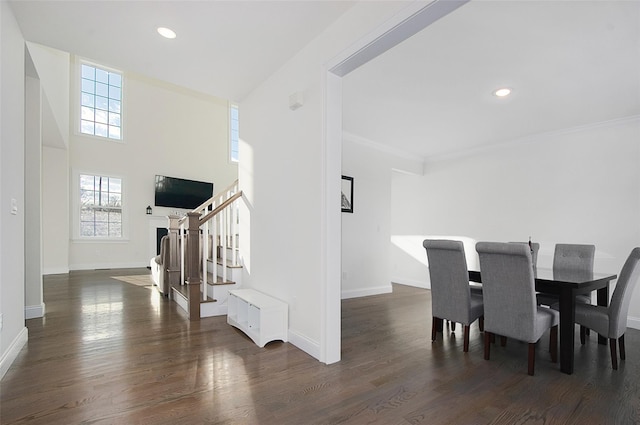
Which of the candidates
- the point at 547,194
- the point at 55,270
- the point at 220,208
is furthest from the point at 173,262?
the point at 547,194

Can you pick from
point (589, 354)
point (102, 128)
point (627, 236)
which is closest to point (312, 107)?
point (589, 354)

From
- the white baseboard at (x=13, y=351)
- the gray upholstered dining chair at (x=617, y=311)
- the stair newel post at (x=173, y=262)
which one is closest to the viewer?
the white baseboard at (x=13, y=351)

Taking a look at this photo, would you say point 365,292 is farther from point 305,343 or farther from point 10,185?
point 10,185

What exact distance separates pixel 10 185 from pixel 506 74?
4317mm

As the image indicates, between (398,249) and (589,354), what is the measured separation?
13.1 ft

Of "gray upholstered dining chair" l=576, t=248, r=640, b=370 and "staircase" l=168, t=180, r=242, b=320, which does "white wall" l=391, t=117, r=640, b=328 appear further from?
"staircase" l=168, t=180, r=242, b=320

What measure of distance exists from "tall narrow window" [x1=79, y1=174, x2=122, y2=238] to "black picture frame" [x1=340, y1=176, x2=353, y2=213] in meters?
6.22

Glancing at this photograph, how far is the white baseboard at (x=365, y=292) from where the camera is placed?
502cm

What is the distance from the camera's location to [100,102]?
7.96 meters

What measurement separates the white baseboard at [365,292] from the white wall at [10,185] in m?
3.75

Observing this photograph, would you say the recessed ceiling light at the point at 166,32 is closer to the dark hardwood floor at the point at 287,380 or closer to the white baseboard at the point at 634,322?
the dark hardwood floor at the point at 287,380

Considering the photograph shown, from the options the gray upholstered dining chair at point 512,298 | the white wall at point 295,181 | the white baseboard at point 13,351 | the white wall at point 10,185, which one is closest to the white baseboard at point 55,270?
the white baseboard at point 13,351

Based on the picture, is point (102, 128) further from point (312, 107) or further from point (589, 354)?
point (589, 354)

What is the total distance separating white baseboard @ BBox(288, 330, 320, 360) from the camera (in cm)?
252
